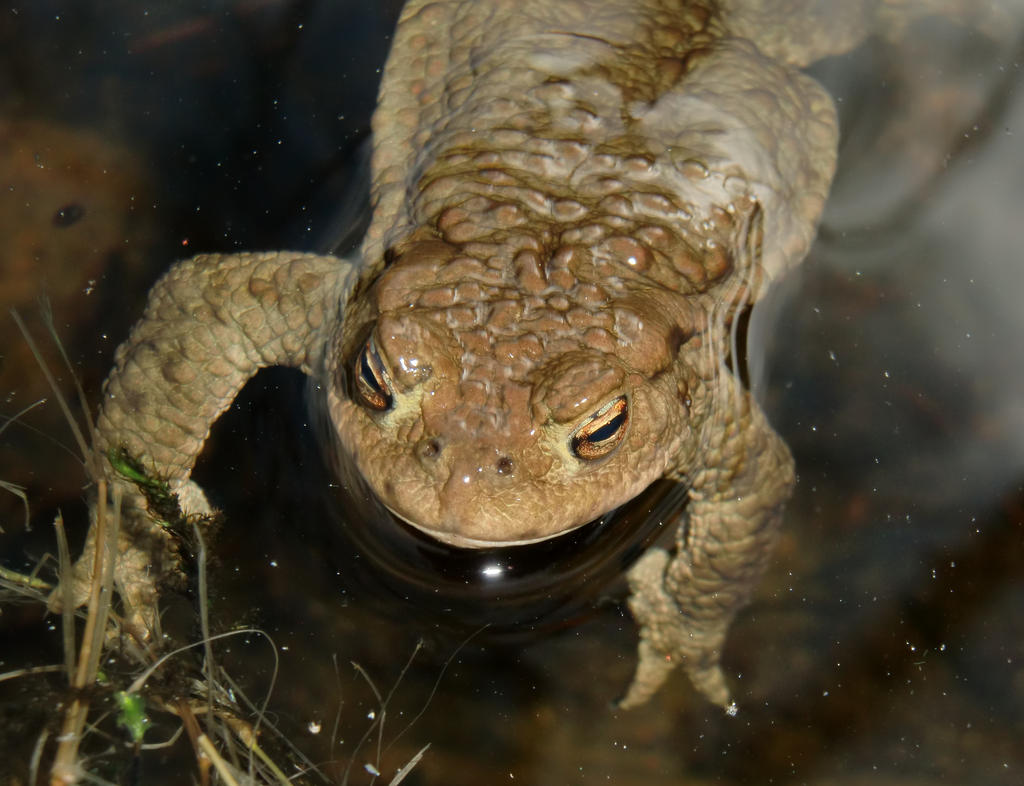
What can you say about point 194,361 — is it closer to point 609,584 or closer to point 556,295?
point 556,295

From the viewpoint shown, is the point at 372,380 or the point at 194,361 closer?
the point at 372,380

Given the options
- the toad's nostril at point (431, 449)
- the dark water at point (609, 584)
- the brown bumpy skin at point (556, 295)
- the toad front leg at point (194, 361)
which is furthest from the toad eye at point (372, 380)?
the dark water at point (609, 584)

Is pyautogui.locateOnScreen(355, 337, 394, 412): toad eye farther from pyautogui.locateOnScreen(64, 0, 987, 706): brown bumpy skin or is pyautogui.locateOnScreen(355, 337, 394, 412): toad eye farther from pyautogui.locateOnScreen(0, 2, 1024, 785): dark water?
pyautogui.locateOnScreen(0, 2, 1024, 785): dark water

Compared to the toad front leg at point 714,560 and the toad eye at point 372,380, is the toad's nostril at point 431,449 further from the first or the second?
the toad front leg at point 714,560

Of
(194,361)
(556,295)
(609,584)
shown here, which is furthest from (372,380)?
(609,584)

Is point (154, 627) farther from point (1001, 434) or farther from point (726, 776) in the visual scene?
point (1001, 434)

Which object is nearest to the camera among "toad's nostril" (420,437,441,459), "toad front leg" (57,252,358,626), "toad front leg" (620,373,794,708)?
"toad's nostril" (420,437,441,459)

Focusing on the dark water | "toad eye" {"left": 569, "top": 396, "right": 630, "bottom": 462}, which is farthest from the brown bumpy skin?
the dark water
